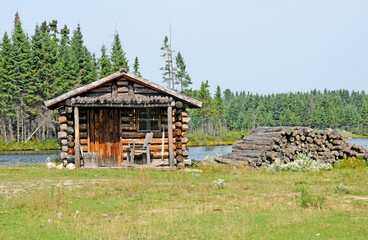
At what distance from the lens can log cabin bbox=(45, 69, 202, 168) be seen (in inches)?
Answer: 854

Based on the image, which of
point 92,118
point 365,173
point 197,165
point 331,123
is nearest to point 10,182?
point 92,118

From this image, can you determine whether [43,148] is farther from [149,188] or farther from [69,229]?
[69,229]

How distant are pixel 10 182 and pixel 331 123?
153 metres

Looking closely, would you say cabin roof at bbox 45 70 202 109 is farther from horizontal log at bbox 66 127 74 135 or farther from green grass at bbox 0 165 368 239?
green grass at bbox 0 165 368 239

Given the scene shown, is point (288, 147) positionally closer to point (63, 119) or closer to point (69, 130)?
point (69, 130)

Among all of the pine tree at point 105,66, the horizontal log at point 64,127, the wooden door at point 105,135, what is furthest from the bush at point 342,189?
the pine tree at point 105,66

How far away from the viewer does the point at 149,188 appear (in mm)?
14461

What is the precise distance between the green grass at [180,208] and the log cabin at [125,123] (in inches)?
190

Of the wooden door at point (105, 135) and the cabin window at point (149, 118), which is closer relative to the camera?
the wooden door at point (105, 135)

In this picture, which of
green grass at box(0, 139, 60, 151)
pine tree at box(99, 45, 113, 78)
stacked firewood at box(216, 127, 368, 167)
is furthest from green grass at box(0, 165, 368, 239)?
pine tree at box(99, 45, 113, 78)

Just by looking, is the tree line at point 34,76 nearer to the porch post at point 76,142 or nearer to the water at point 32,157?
the water at point 32,157

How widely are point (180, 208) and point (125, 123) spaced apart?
11721 mm

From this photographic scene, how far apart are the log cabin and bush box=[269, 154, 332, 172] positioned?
4.45m

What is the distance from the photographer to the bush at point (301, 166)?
21.6 m
